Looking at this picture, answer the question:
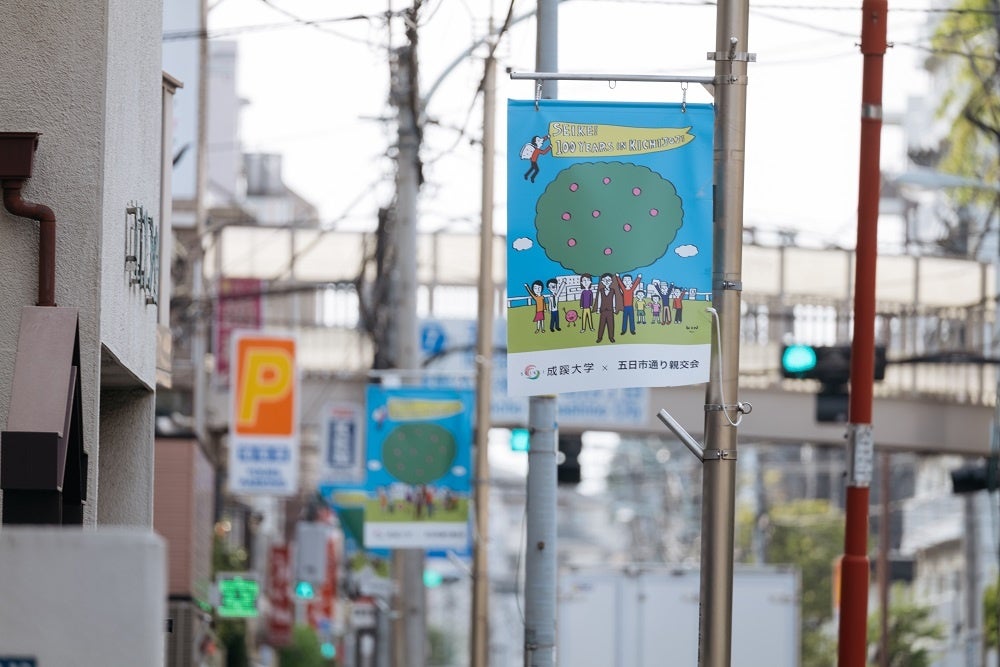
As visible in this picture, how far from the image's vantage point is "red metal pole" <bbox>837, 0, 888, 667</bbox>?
11.1m

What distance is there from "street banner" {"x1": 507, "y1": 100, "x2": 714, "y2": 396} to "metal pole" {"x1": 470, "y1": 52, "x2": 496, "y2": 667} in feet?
39.2

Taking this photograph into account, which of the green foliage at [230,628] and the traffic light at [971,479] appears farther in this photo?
the green foliage at [230,628]

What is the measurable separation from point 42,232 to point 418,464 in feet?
44.9

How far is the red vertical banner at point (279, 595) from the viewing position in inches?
1702

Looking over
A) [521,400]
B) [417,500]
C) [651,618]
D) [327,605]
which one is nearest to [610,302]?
[651,618]

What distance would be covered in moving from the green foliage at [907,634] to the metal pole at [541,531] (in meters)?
26.5

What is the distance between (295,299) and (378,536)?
61.2ft

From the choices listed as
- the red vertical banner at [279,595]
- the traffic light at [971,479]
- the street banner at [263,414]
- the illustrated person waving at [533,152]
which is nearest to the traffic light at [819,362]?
the traffic light at [971,479]

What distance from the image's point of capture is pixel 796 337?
101 ft

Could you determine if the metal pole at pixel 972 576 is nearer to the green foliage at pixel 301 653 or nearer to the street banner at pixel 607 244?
the green foliage at pixel 301 653

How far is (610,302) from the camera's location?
943 cm

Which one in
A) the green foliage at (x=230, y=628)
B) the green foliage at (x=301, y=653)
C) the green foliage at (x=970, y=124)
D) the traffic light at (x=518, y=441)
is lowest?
the green foliage at (x=301, y=653)

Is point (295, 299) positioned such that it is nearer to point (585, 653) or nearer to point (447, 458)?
point (447, 458)

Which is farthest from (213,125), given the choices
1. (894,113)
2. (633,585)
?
(894,113)
